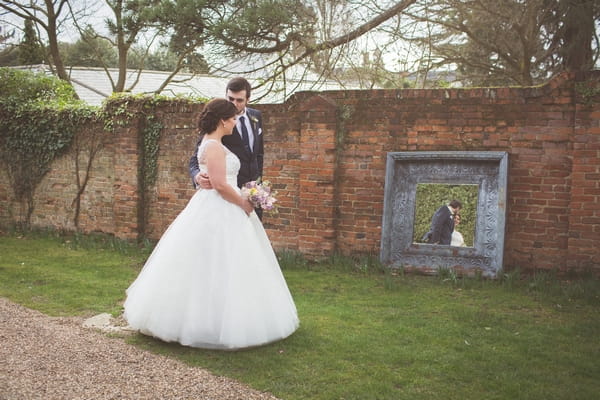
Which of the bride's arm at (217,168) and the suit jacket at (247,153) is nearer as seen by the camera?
the bride's arm at (217,168)

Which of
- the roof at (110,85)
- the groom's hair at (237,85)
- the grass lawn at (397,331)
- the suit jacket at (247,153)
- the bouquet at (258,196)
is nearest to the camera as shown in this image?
the grass lawn at (397,331)

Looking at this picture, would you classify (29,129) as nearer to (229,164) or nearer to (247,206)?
(229,164)

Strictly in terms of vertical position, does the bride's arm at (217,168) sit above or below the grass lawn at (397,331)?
above

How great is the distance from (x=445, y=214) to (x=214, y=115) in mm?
3559

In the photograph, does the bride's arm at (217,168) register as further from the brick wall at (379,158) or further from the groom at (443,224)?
the groom at (443,224)

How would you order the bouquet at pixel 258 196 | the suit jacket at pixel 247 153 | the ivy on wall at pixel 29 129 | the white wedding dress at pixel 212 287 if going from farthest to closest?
the ivy on wall at pixel 29 129 < the suit jacket at pixel 247 153 < the bouquet at pixel 258 196 < the white wedding dress at pixel 212 287

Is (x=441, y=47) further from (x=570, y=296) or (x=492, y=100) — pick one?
(x=570, y=296)

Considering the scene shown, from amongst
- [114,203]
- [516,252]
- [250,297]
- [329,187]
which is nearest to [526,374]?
[250,297]

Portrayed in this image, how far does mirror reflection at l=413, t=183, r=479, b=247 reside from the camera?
6.52 m

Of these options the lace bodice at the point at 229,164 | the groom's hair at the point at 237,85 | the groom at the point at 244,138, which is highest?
the groom's hair at the point at 237,85

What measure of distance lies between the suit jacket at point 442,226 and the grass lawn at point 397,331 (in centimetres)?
49

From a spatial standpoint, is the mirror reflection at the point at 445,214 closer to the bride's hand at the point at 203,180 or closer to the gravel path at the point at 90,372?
the bride's hand at the point at 203,180

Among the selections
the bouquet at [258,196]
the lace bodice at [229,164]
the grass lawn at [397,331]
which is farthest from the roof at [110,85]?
the bouquet at [258,196]

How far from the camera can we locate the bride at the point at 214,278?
13.4ft
